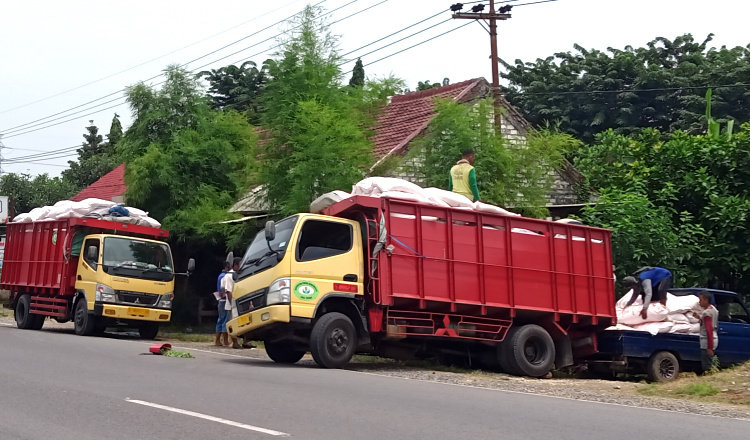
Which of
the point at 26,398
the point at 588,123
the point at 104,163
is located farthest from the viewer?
the point at 104,163

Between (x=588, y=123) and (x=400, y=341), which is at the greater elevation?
(x=588, y=123)

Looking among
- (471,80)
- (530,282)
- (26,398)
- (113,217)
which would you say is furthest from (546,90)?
(26,398)

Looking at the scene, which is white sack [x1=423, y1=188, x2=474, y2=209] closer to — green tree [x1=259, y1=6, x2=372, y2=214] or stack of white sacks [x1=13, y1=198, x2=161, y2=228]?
green tree [x1=259, y1=6, x2=372, y2=214]

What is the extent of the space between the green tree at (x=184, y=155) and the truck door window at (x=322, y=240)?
34.3 feet

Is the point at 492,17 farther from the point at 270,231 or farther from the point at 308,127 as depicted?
the point at 270,231

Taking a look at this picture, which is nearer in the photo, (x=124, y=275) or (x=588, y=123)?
(x=124, y=275)

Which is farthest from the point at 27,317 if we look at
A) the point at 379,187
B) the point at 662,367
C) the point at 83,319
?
the point at 662,367

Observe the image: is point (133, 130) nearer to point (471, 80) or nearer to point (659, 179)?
point (471, 80)

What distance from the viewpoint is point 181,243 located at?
87.0ft

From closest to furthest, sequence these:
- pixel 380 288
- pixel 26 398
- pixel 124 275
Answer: pixel 26 398, pixel 380 288, pixel 124 275

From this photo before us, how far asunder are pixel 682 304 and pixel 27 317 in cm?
1598

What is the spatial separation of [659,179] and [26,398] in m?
17.4

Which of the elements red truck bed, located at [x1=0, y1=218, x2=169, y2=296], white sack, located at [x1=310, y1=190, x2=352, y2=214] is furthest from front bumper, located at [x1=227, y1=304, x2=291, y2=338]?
red truck bed, located at [x1=0, y1=218, x2=169, y2=296]

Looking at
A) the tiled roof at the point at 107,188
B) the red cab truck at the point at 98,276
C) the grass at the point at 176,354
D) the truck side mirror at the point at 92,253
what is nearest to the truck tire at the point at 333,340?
the grass at the point at 176,354
